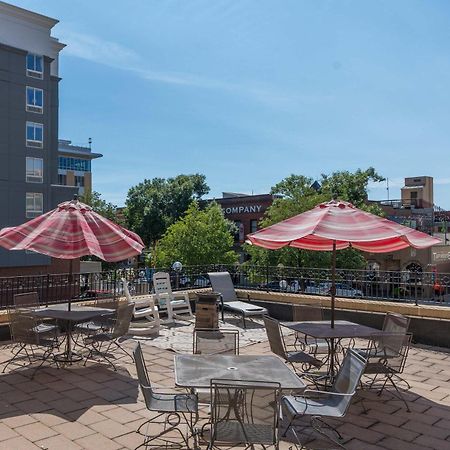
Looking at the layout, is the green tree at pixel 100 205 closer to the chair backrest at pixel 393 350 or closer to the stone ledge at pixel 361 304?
the stone ledge at pixel 361 304

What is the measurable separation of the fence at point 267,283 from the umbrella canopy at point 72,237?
159 centimetres

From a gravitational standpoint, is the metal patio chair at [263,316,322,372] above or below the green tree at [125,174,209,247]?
below

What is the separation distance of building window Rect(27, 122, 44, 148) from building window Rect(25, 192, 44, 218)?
3379 mm

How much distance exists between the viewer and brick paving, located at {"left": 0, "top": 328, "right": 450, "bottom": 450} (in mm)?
4316

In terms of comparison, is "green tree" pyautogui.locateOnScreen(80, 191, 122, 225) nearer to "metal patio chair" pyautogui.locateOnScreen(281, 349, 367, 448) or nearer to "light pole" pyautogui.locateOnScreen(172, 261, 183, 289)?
"light pole" pyautogui.locateOnScreen(172, 261, 183, 289)

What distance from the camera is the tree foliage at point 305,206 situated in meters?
23.1

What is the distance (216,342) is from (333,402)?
153cm

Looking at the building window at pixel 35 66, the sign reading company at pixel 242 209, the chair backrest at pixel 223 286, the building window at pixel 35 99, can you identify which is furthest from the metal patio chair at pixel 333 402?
the sign reading company at pixel 242 209

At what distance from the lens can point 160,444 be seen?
4219mm

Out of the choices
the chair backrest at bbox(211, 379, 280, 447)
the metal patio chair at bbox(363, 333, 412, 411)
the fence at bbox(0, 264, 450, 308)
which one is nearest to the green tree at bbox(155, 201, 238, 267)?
the fence at bbox(0, 264, 450, 308)

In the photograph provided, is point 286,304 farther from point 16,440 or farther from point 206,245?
point 206,245

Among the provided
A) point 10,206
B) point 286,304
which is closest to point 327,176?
point 10,206

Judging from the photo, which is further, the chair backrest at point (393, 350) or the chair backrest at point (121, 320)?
the chair backrest at point (121, 320)

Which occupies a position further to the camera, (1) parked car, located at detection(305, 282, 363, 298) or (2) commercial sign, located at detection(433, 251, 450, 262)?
(2) commercial sign, located at detection(433, 251, 450, 262)
